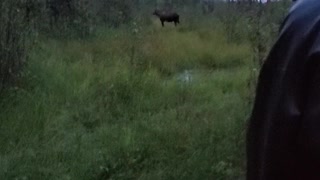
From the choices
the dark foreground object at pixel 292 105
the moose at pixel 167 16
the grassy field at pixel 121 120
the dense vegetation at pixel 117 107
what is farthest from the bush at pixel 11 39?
the moose at pixel 167 16

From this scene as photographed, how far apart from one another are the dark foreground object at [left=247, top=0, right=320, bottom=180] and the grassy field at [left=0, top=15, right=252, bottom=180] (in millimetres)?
4189

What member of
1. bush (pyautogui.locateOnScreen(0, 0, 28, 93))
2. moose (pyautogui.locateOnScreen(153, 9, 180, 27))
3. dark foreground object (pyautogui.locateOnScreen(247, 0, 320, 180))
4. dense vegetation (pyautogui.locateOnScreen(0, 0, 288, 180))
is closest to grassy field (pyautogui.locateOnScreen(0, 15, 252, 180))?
dense vegetation (pyautogui.locateOnScreen(0, 0, 288, 180))

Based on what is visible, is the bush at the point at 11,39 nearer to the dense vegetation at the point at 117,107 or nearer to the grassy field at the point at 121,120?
the dense vegetation at the point at 117,107

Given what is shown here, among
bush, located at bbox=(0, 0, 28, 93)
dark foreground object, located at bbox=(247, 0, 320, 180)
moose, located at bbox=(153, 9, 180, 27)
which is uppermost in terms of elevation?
dark foreground object, located at bbox=(247, 0, 320, 180)

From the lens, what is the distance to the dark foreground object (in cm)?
96

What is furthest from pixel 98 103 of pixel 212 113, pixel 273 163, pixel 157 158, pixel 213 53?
pixel 273 163

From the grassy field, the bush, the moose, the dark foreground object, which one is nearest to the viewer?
the dark foreground object

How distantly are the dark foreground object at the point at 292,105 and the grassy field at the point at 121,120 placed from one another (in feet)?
13.7

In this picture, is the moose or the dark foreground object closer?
the dark foreground object

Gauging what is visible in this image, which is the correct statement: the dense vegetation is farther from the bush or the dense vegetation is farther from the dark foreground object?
the dark foreground object

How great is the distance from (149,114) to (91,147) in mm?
1394

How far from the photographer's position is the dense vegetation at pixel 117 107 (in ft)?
18.6

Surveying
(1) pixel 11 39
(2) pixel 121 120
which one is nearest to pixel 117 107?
(2) pixel 121 120

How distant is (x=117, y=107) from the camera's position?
7.53m
